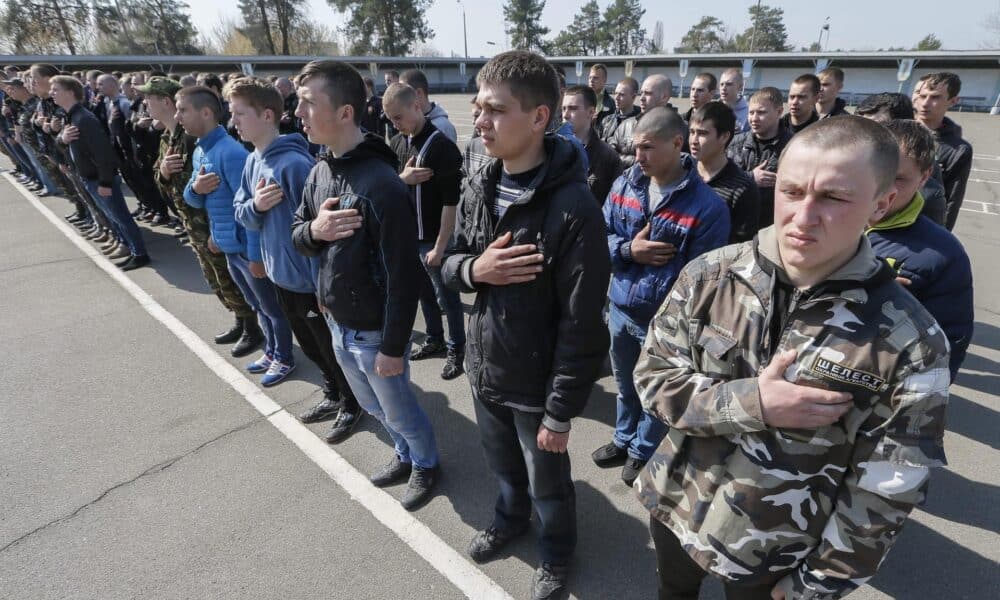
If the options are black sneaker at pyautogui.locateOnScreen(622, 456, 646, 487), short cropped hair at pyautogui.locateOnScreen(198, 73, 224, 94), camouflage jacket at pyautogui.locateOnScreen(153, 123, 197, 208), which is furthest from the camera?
short cropped hair at pyautogui.locateOnScreen(198, 73, 224, 94)

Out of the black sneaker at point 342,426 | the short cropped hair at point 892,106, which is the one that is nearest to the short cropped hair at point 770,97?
the short cropped hair at point 892,106

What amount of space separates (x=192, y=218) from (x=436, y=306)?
2.24m

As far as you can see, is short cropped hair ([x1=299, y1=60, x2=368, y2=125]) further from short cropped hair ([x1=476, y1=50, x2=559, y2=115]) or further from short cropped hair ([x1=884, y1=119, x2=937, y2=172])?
short cropped hair ([x1=884, y1=119, x2=937, y2=172])

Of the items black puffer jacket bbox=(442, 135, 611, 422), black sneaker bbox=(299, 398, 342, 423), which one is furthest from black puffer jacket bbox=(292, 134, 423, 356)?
black sneaker bbox=(299, 398, 342, 423)

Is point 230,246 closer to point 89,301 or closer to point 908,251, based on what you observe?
point 89,301

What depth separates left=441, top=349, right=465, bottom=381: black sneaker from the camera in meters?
4.16

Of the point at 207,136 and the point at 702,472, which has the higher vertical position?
the point at 207,136

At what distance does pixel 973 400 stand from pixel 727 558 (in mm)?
3682

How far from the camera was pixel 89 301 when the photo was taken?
5.73 metres

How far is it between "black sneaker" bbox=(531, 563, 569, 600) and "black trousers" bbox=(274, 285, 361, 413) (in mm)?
1861

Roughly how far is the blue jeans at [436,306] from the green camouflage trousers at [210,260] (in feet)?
5.73

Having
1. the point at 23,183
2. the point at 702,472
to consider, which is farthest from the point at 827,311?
the point at 23,183

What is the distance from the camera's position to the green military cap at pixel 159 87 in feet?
13.9

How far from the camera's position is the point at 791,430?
133 centimetres
